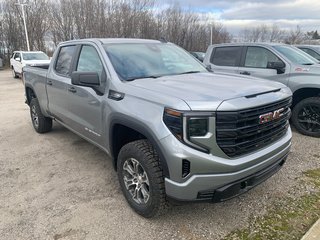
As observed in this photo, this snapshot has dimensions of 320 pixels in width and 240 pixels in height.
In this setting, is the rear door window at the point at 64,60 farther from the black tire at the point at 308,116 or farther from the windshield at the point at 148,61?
the black tire at the point at 308,116

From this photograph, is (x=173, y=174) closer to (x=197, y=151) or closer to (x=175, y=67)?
(x=197, y=151)

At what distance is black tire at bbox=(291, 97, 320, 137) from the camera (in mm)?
5908

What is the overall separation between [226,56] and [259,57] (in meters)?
0.87

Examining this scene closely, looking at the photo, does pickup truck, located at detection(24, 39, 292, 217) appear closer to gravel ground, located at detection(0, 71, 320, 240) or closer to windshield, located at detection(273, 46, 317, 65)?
gravel ground, located at detection(0, 71, 320, 240)

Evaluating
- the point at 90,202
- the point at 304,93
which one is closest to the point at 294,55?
the point at 304,93

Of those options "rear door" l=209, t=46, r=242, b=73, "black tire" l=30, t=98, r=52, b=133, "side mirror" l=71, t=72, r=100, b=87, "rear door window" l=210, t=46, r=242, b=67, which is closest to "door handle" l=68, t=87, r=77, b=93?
"side mirror" l=71, t=72, r=100, b=87

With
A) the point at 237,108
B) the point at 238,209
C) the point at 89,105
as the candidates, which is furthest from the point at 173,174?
the point at 89,105

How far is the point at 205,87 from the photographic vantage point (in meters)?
3.02

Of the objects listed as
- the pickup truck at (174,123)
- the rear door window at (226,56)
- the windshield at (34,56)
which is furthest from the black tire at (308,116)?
the windshield at (34,56)

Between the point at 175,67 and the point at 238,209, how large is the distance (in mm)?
1942

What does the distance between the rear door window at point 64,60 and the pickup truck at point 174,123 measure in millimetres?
459

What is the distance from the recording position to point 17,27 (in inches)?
1342

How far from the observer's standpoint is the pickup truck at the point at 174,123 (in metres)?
2.60

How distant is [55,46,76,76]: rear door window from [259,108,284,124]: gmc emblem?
9.79 feet
